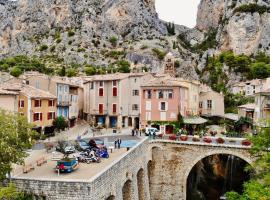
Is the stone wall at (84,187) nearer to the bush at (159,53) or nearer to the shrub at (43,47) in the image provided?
the bush at (159,53)

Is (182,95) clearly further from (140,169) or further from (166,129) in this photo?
(140,169)

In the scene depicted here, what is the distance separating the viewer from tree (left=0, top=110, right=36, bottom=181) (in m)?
23.9

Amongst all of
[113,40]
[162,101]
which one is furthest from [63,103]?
[113,40]

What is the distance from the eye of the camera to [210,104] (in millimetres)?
75812

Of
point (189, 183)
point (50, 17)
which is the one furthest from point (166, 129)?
point (50, 17)

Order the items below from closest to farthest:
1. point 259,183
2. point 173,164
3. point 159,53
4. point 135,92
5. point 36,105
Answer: point 259,183 < point 173,164 < point 36,105 < point 135,92 < point 159,53

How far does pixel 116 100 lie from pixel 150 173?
21003 millimetres

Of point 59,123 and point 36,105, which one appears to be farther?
point 59,123

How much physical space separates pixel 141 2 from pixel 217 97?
349 ft

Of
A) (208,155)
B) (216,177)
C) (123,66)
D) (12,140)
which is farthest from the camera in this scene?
(123,66)

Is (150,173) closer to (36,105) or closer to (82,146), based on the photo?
(82,146)

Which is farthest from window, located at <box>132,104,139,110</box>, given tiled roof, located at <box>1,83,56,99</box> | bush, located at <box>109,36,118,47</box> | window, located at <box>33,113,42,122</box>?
bush, located at <box>109,36,118,47</box>

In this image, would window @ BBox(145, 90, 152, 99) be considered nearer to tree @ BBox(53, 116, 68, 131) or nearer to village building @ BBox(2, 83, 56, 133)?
tree @ BBox(53, 116, 68, 131)

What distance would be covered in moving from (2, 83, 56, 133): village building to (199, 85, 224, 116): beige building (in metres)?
32.6
